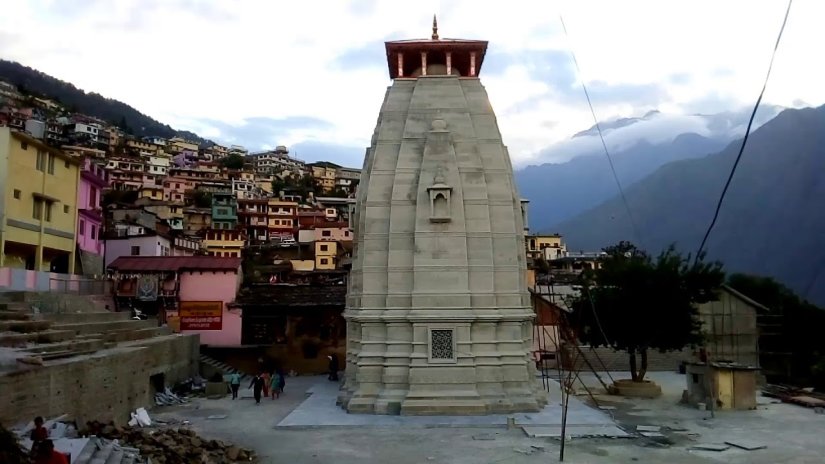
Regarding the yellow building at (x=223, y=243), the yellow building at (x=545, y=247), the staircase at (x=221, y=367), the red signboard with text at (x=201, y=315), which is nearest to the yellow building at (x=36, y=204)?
the red signboard with text at (x=201, y=315)

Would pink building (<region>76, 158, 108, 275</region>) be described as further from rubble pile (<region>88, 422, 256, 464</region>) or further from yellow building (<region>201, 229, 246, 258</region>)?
yellow building (<region>201, 229, 246, 258</region>)

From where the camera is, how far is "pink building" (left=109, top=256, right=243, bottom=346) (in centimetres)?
3067

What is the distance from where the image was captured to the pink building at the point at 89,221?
31094mm

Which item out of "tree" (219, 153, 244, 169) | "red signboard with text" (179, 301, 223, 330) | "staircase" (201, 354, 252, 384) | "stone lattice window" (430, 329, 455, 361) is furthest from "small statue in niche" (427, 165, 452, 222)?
"tree" (219, 153, 244, 169)

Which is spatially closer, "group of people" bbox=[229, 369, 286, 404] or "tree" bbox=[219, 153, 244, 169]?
"group of people" bbox=[229, 369, 286, 404]

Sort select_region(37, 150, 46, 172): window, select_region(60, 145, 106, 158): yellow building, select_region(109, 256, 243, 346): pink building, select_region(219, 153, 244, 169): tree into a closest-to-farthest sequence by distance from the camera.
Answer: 1. select_region(37, 150, 46, 172): window
2. select_region(109, 256, 243, 346): pink building
3. select_region(60, 145, 106, 158): yellow building
4. select_region(219, 153, 244, 169): tree

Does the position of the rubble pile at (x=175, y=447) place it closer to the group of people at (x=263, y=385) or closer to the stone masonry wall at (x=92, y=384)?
the stone masonry wall at (x=92, y=384)

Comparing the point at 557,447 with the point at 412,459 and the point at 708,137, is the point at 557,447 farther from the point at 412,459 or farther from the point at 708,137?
the point at 708,137

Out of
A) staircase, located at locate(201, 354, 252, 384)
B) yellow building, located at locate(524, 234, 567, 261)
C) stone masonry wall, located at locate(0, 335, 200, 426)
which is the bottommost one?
staircase, located at locate(201, 354, 252, 384)

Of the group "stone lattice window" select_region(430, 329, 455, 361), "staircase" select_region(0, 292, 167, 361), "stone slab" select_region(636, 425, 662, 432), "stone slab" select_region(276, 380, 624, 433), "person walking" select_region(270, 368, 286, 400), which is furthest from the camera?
"person walking" select_region(270, 368, 286, 400)

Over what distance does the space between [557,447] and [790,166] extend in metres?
99.1

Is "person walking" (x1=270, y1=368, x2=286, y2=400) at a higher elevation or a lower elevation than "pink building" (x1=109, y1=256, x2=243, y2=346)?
lower

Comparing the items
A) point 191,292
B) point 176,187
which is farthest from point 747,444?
point 176,187

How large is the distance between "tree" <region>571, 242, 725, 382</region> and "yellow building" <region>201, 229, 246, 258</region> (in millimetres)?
45859
